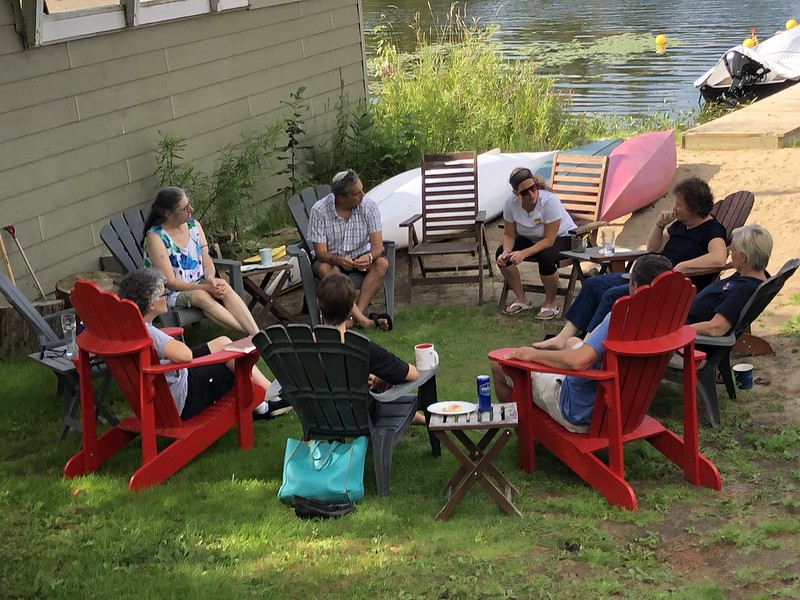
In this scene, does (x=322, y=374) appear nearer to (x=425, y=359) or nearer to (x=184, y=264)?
(x=425, y=359)

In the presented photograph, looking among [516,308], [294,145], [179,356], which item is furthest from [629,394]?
[294,145]

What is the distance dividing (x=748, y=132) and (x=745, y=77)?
704 centimetres

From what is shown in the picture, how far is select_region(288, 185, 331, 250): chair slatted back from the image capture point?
7895mm

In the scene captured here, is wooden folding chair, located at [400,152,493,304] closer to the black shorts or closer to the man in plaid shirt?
the man in plaid shirt

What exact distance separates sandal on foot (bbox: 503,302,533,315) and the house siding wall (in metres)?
3.10

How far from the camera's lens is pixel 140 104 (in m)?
8.32

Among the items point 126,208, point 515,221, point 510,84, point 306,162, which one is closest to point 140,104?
point 126,208

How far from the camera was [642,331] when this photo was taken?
446cm

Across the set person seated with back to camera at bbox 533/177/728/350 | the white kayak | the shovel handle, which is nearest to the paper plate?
person seated with back to camera at bbox 533/177/728/350

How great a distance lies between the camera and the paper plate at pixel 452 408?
4465mm

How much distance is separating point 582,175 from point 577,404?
5064 millimetres

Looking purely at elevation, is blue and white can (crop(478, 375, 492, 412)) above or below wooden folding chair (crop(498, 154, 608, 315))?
above

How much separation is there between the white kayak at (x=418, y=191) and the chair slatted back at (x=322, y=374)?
4497mm

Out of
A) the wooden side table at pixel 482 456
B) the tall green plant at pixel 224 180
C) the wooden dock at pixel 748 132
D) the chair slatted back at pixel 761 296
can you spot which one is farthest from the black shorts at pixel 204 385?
the wooden dock at pixel 748 132
